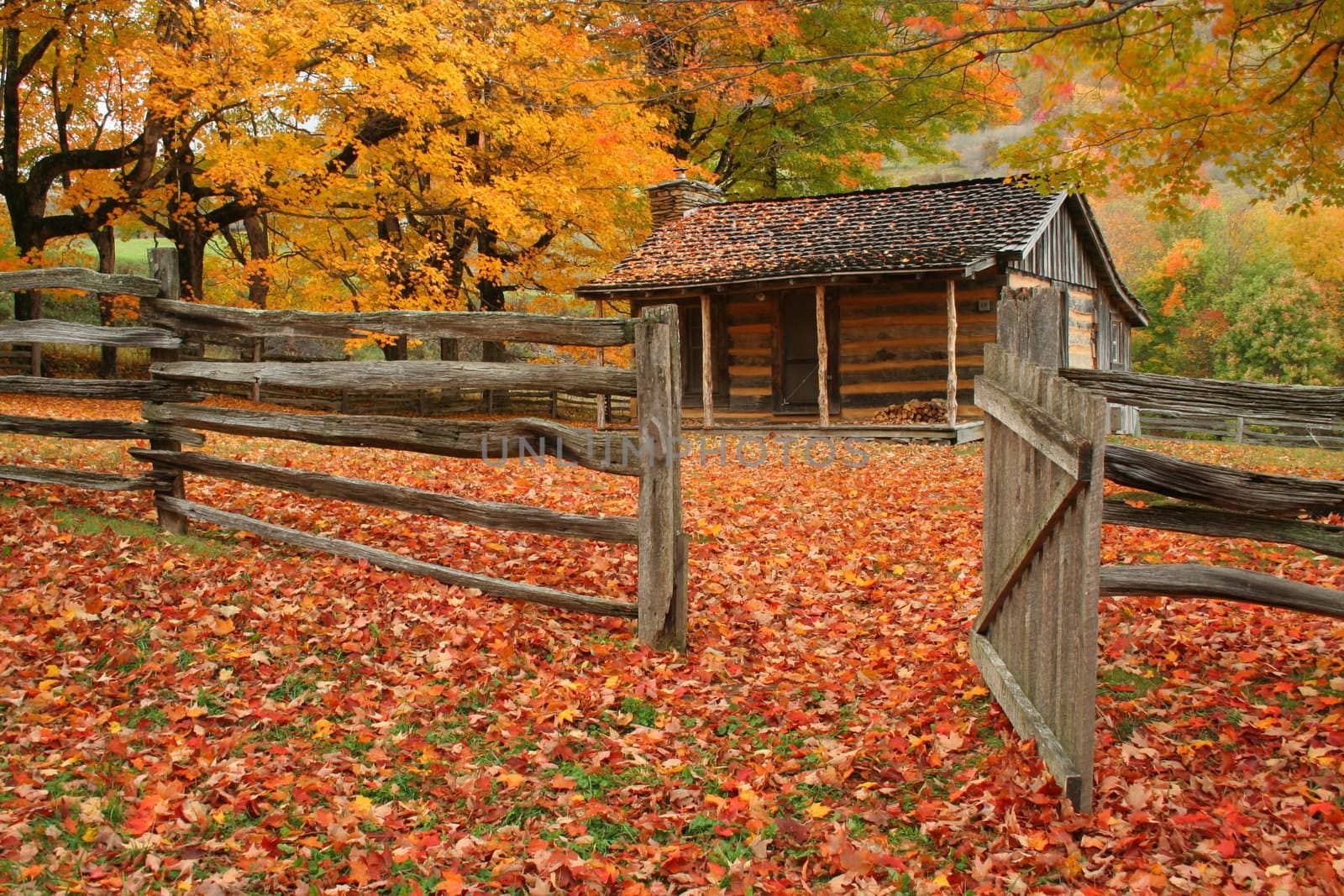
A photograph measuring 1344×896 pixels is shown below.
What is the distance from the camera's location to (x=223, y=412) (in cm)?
705

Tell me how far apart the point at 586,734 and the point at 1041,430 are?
2.57 meters

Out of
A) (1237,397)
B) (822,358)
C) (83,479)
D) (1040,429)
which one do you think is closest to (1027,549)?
(1040,429)

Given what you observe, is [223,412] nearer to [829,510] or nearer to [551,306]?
[829,510]

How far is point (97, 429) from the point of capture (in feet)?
24.6

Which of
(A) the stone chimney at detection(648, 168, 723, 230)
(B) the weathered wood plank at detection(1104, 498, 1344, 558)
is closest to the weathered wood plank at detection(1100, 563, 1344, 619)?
(B) the weathered wood plank at detection(1104, 498, 1344, 558)

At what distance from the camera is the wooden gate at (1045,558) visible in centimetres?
356

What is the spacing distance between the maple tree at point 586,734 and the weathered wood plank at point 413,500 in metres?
0.48

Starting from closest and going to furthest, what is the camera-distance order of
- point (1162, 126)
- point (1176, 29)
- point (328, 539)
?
point (328, 539)
point (1176, 29)
point (1162, 126)

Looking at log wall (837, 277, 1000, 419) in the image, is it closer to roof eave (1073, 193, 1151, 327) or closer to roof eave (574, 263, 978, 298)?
roof eave (574, 263, 978, 298)

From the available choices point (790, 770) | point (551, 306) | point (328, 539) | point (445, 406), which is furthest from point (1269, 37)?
point (445, 406)

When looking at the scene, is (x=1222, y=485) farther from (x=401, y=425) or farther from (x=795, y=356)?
(x=795, y=356)

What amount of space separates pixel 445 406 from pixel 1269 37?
21.7m

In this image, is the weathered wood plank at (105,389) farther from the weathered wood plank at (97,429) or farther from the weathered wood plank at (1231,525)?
the weathered wood plank at (1231,525)

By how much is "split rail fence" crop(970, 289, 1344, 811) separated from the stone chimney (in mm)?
18070
